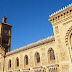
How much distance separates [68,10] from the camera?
14.3 metres

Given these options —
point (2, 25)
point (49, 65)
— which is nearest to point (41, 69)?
point (49, 65)

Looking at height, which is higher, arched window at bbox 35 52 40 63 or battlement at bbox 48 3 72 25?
battlement at bbox 48 3 72 25

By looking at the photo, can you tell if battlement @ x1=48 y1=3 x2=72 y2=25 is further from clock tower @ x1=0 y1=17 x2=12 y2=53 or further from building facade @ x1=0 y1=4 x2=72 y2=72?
clock tower @ x1=0 y1=17 x2=12 y2=53

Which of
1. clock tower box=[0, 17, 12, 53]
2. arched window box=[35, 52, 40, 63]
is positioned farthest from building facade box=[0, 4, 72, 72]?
clock tower box=[0, 17, 12, 53]

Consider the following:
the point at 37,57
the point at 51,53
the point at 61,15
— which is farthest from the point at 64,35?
the point at 37,57

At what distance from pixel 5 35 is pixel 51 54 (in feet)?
87.7

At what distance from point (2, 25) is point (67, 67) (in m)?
32.3

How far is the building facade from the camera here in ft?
46.8

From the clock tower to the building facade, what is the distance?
396 inches

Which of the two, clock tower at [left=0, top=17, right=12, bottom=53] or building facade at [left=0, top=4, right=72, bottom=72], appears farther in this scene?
clock tower at [left=0, top=17, right=12, bottom=53]

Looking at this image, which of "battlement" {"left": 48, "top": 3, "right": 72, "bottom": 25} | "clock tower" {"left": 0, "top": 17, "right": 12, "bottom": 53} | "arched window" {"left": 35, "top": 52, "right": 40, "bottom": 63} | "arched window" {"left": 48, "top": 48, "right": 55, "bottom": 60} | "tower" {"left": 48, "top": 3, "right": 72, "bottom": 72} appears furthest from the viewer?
"clock tower" {"left": 0, "top": 17, "right": 12, "bottom": 53}

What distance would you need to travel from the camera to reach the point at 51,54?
18297 mm

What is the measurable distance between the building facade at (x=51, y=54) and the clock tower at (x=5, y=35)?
1005cm

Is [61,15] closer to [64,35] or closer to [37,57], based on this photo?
[64,35]
